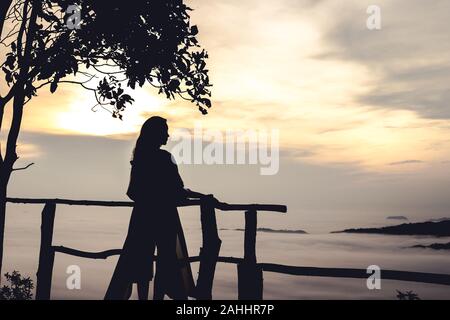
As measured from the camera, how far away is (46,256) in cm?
1135

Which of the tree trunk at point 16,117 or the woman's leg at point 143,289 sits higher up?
the tree trunk at point 16,117

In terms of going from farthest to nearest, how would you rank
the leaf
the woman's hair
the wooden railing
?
the leaf < the woman's hair < the wooden railing

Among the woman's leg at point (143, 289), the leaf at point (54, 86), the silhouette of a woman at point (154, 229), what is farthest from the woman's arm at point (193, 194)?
the leaf at point (54, 86)

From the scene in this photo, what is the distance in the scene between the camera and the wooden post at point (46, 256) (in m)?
11.2

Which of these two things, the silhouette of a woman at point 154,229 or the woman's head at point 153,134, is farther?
the silhouette of a woman at point 154,229

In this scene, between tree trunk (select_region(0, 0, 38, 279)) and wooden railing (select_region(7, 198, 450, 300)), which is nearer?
wooden railing (select_region(7, 198, 450, 300))

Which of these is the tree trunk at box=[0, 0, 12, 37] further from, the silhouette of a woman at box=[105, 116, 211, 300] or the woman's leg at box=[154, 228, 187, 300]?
the woman's leg at box=[154, 228, 187, 300]

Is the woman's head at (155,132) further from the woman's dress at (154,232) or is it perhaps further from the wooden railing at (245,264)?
the wooden railing at (245,264)

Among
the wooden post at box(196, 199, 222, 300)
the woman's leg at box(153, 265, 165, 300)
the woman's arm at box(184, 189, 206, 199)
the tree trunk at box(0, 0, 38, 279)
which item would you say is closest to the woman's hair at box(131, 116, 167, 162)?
the woman's arm at box(184, 189, 206, 199)

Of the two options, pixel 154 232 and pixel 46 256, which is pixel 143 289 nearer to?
pixel 154 232

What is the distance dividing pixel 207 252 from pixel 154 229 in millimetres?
857

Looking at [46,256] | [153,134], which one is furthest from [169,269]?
[46,256]

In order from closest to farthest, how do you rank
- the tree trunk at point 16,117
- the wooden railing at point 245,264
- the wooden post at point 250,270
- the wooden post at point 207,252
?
the wooden railing at point 245,264
the wooden post at point 250,270
the wooden post at point 207,252
the tree trunk at point 16,117

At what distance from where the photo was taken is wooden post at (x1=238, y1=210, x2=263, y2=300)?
8.84 meters
